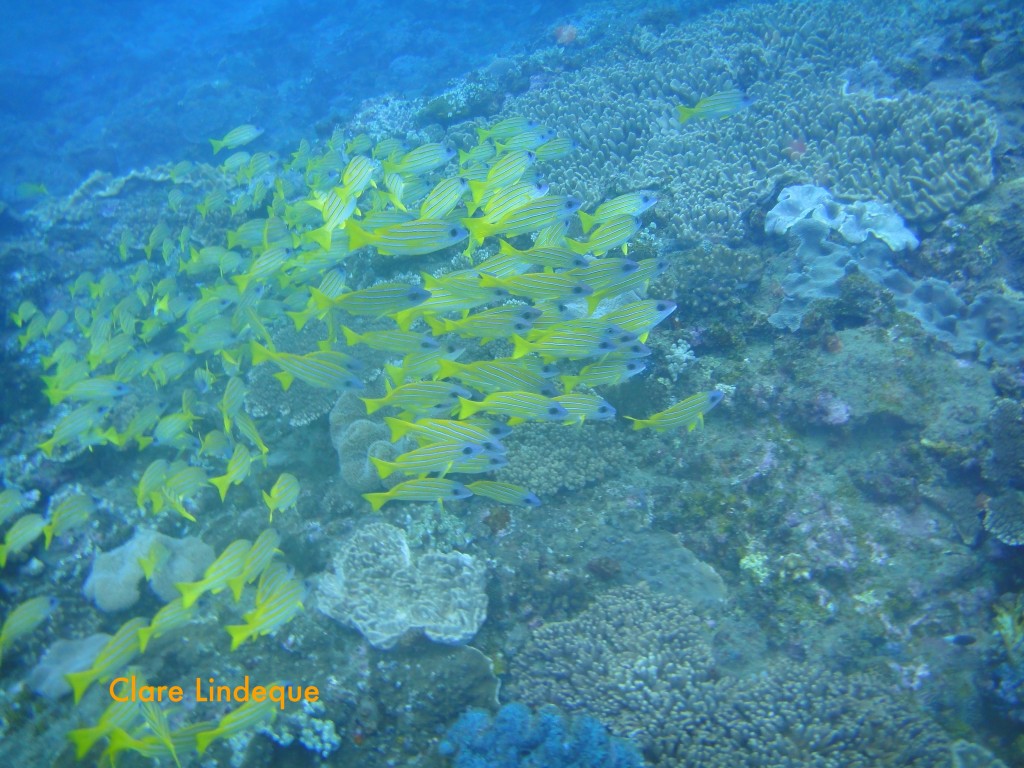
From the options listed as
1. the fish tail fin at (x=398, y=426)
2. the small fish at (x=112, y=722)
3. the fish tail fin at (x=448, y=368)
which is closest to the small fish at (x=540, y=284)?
the fish tail fin at (x=448, y=368)

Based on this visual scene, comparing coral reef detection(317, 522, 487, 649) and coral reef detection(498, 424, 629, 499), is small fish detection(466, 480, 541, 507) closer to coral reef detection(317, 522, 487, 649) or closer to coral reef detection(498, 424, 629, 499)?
coral reef detection(498, 424, 629, 499)

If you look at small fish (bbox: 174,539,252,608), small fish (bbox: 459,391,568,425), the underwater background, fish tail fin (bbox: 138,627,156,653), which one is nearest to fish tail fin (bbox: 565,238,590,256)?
the underwater background

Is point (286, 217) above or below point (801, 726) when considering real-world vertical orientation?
above

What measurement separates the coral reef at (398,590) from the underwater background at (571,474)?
0.03m

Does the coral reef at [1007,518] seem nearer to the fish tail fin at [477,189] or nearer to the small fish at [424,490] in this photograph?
the small fish at [424,490]

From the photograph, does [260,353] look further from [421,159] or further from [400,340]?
[421,159]

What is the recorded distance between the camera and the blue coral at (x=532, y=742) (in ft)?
11.9

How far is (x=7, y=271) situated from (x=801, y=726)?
15.9 metres

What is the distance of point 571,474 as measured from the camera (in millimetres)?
5176

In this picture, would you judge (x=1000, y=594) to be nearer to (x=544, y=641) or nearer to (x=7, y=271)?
(x=544, y=641)

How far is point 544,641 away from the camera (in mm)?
4375

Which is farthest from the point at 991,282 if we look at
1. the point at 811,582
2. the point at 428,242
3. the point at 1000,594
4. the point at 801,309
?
the point at 428,242

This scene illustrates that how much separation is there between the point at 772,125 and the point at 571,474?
6.99m

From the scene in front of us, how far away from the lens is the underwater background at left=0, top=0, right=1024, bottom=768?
4.05m
